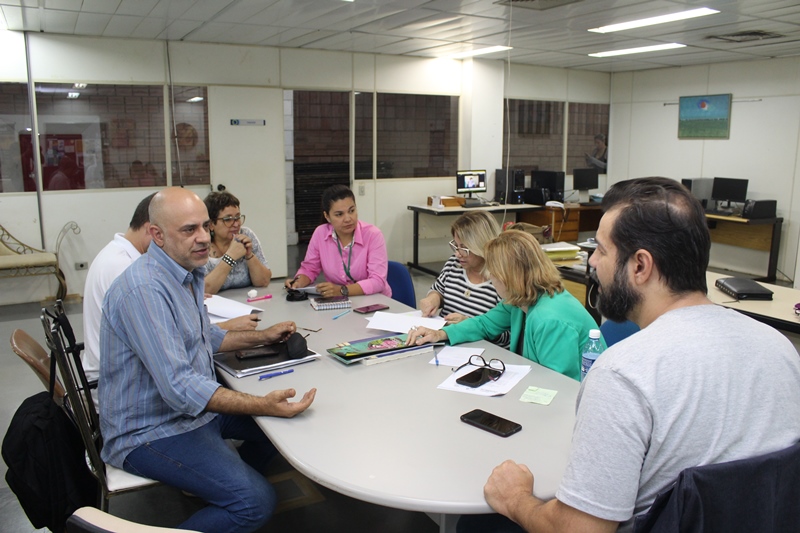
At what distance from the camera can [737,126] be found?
793 cm

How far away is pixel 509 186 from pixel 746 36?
318 cm

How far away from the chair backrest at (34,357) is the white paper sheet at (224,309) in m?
0.75

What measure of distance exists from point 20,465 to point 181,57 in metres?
5.53

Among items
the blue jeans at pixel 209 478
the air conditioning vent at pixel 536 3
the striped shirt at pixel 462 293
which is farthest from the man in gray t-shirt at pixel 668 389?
the air conditioning vent at pixel 536 3

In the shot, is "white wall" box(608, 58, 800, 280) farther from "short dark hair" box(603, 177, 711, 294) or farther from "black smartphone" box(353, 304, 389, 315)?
"short dark hair" box(603, 177, 711, 294)

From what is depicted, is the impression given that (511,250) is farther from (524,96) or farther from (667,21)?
(524,96)

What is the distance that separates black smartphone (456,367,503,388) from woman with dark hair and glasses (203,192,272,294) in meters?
1.87

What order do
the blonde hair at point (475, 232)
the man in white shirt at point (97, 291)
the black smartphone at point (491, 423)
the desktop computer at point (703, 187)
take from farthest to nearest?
the desktop computer at point (703, 187) < the blonde hair at point (475, 232) < the man in white shirt at point (97, 291) < the black smartphone at point (491, 423)

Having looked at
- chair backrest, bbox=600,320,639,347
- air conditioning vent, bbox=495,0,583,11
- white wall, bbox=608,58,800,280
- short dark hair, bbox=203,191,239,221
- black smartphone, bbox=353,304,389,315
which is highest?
air conditioning vent, bbox=495,0,583,11

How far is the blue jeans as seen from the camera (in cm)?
194

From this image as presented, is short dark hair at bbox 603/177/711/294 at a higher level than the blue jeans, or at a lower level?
higher

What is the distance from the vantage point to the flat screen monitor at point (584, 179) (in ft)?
29.5

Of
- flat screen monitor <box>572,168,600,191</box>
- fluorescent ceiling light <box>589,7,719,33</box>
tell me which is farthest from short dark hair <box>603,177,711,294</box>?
flat screen monitor <box>572,168,600,191</box>

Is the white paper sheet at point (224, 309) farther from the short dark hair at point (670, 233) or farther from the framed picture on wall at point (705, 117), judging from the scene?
the framed picture on wall at point (705, 117)
